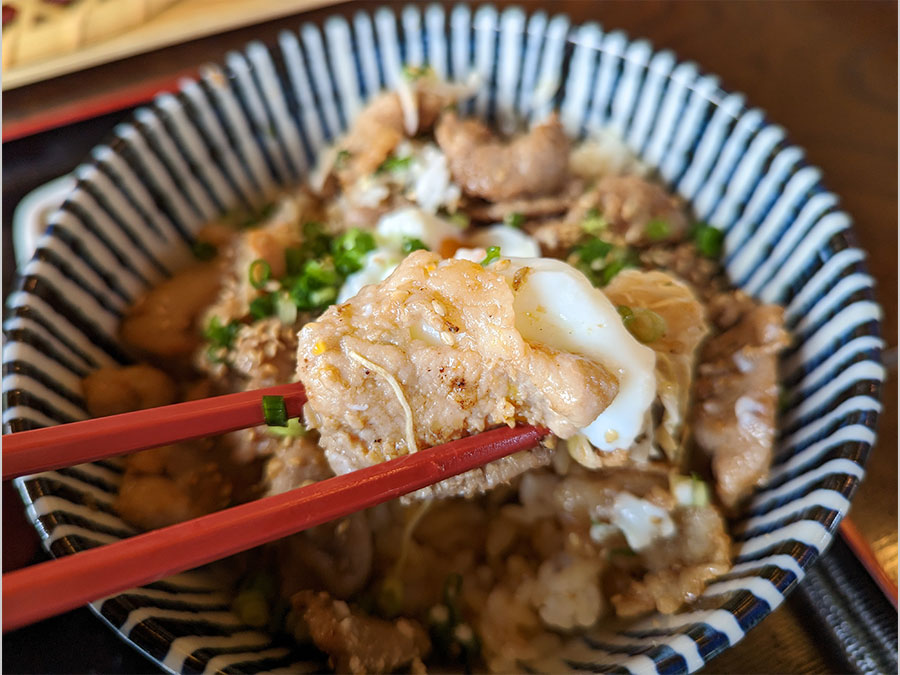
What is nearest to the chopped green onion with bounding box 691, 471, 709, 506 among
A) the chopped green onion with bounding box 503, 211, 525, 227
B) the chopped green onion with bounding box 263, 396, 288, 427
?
the chopped green onion with bounding box 503, 211, 525, 227

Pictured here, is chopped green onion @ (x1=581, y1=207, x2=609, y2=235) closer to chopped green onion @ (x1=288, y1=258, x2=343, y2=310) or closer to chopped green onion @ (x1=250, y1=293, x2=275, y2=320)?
chopped green onion @ (x1=288, y1=258, x2=343, y2=310)

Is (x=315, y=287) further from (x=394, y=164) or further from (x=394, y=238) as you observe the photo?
(x=394, y=164)

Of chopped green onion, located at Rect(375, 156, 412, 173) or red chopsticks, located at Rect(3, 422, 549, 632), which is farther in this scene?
chopped green onion, located at Rect(375, 156, 412, 173)

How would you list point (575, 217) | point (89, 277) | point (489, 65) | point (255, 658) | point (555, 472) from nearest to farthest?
point (255, 658)
point (555, 472)
point (89, 277)
point (575, 217)
point (489, 65)

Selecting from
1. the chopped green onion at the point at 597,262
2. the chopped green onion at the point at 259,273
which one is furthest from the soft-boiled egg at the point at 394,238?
the chopped green onion at the point at 597,262

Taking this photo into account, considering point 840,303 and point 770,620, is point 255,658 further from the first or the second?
point 840,303

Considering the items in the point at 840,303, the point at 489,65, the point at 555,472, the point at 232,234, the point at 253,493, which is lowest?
the point at 253,493

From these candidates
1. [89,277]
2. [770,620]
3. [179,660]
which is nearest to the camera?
[179,660]

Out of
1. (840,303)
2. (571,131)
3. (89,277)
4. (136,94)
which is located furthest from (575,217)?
(136,94)
